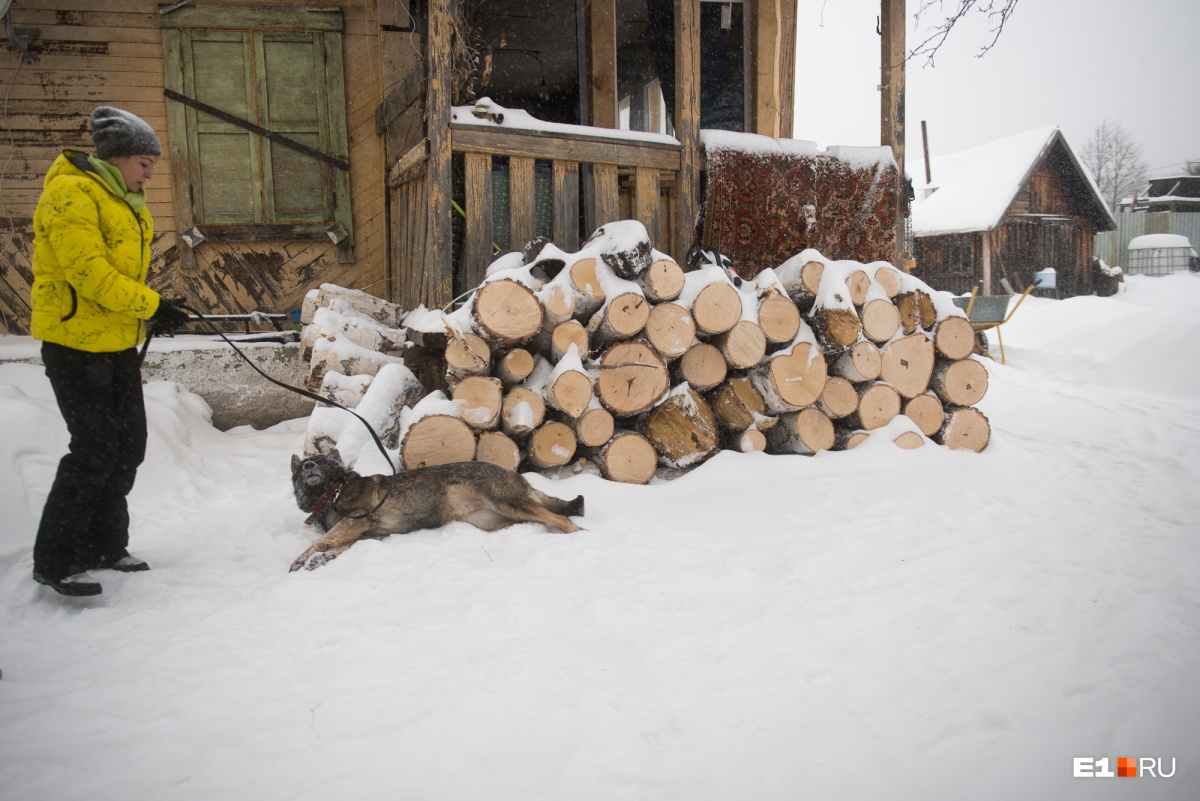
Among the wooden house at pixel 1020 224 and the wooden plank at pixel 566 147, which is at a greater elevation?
the wooden house at pixel 1020 224

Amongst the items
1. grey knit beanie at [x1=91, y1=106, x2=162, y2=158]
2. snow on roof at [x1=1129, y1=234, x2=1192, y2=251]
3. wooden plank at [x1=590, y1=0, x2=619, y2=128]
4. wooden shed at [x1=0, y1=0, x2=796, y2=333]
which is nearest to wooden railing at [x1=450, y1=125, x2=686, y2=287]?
wooden shed at [x1=0, y1=0, x2=796, y2=333]

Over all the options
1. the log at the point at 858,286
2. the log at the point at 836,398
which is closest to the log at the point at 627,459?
the log at the point at 836,398

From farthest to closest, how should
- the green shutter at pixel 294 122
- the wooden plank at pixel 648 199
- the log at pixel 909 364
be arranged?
the green shutter at pixel 294 122 < the wooden plank at pixel 648 199 < the log at pixel 909 364

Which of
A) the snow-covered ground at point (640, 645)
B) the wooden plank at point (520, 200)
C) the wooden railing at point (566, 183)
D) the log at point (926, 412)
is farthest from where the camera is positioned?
the wooden plank at point (520, 200)

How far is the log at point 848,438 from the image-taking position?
4.51m

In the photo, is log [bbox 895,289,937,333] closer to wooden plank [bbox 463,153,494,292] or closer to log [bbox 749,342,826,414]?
log [bbox 749,342,826,414]

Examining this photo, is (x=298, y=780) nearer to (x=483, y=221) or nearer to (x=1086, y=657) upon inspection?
(x=1086, y=657)

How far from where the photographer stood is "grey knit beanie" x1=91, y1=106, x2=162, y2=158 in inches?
113

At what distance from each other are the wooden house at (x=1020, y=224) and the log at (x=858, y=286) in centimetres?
1795

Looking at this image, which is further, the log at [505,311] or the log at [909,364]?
the log at [909,364]

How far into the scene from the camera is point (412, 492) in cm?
344

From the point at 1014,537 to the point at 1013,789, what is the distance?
6.43ft

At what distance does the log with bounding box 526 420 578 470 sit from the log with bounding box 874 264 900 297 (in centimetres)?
238

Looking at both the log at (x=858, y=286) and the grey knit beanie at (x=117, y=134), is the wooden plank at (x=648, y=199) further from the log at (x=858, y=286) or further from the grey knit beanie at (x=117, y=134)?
the grey knit beanie at (x=117, y=134)
